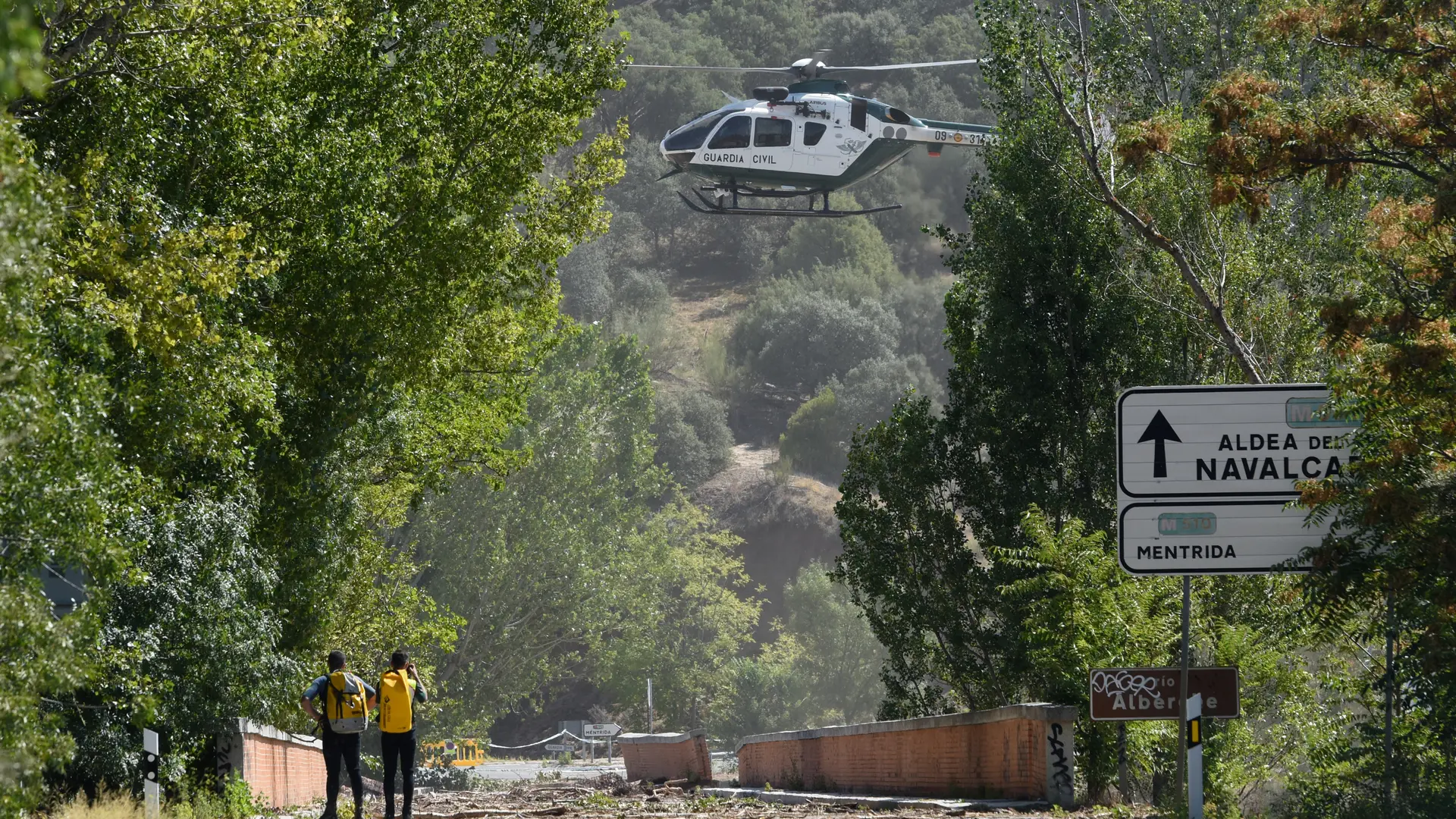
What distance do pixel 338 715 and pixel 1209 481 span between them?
751 centimetres

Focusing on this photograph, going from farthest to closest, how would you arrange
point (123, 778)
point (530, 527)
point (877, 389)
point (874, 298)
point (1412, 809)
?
point (874, 298) → point (877, 389) → point (530, 527) → point (123, 778) → point (1412, 809)

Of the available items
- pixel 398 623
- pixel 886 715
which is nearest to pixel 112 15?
pixel 886 715

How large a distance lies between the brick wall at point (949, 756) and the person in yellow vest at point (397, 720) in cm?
545

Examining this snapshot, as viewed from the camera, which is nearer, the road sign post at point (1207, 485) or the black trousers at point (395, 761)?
the road sign post at point (1207, 485)

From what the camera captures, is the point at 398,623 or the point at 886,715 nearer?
the point at 886,715

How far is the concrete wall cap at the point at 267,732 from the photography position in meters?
16.3

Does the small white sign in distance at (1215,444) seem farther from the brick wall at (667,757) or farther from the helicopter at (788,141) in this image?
the helicopter at (788,141)

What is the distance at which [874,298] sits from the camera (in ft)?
410

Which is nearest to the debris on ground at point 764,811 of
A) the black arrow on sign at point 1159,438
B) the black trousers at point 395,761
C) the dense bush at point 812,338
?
→ the black trousers at point 395,761

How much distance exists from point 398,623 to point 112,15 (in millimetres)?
19509

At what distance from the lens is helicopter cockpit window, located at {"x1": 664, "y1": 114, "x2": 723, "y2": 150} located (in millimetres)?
51344

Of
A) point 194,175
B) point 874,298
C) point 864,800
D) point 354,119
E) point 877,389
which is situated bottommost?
point 864,800

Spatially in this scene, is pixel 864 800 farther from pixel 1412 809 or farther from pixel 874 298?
pixel 874 298

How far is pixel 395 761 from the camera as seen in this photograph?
13414mm
